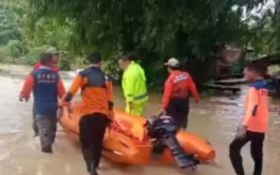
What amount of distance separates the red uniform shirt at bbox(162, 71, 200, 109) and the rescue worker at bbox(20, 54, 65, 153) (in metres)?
1.76

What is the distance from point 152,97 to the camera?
22.1 m

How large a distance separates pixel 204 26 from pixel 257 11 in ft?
7.87

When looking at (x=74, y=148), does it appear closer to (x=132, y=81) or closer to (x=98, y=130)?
(x=132, y=81)

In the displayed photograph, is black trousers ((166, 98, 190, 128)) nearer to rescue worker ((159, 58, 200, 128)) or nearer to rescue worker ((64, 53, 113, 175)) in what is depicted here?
rescue worker ((159, 58, 200, 128))

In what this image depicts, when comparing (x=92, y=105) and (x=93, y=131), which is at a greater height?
(x=92, y=105)

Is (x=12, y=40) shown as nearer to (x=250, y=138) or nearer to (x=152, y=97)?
(x=152, y=97)

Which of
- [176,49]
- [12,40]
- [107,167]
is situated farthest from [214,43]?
[12,40]

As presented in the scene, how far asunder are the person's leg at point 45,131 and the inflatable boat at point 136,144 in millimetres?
529

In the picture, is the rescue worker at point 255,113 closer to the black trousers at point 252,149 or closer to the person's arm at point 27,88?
the black trousers at point 252,149

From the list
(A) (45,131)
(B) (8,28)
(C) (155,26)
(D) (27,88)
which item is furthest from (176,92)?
(B) (8,28)

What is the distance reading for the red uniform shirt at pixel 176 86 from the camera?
409 inches

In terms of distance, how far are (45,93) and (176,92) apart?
221 centimetres

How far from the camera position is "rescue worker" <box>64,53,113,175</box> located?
8828 millimetres

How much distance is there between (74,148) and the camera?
37.5ft
